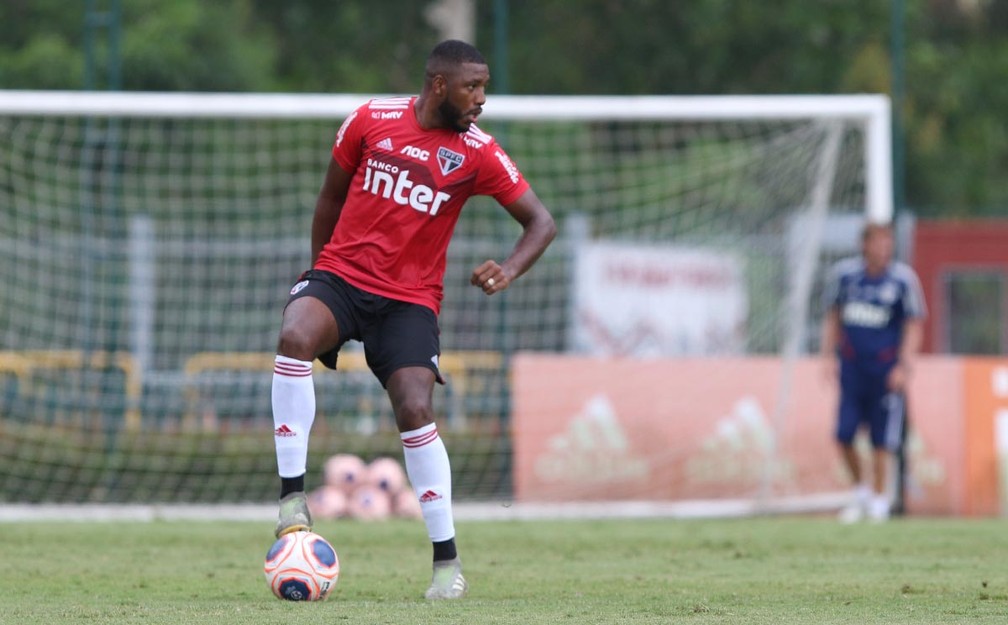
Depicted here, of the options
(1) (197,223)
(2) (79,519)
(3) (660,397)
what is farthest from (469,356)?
(2) (79,519)

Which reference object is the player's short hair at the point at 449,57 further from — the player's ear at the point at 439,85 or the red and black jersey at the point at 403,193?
the red and black jersey at the point at 403,193

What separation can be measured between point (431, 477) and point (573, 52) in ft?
62.5

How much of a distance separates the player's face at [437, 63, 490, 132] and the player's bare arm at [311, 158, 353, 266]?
1.73 feet

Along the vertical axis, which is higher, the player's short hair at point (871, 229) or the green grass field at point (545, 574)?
the player's short hair at point (871, 229)

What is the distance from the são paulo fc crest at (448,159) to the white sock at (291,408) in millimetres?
995

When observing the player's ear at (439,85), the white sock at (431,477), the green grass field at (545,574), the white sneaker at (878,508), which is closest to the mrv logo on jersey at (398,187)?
the player's ear at (439,85)

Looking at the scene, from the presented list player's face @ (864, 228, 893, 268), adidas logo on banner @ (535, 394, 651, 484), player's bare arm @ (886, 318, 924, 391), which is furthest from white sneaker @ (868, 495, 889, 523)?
adidas logo on banner @ (535, 394, 651, 484)

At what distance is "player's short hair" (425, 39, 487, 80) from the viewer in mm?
6645

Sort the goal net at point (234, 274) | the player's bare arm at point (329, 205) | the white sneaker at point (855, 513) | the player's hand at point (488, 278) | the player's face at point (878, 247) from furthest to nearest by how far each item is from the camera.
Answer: the goal net at point (234, 274)
the white sneaker at point (855, 513)
the player's face at point (878, 247)
the player's bare arm at point (329, 205)
the player's hand at point (488, 278)

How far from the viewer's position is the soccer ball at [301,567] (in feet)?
20.5

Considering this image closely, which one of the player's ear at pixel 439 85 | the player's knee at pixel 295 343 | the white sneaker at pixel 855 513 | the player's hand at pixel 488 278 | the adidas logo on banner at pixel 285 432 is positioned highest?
the player's ear at pixel 439 85

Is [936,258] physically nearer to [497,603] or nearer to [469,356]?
[469,356]

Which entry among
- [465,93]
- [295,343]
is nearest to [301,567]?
[295,343]

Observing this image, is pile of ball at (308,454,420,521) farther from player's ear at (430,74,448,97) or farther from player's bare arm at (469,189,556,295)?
player's ear at (430,74,448,97)
